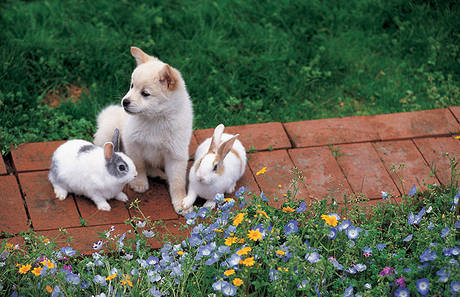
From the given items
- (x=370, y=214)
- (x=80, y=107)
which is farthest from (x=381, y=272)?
(x=80, y=107)

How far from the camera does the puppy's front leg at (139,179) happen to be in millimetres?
4273

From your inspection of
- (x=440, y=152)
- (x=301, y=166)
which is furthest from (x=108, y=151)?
(x=440, y=152)

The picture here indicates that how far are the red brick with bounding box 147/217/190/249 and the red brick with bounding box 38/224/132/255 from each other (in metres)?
0.20

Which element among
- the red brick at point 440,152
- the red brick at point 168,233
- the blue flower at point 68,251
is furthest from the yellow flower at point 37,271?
the red brick at point 440,152

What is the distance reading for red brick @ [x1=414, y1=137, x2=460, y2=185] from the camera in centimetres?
450

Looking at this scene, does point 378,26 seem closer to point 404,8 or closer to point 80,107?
point 404,8

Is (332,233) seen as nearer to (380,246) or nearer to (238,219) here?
(380,246)

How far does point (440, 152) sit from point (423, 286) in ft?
5.76

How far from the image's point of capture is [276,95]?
5.28 metres

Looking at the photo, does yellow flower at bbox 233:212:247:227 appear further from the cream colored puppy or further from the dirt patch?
the dirt patch

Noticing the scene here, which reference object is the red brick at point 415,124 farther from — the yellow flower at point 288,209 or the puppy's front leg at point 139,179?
Result: the puppy's front leg at point 139,179

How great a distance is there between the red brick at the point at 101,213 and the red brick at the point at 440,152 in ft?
7.27

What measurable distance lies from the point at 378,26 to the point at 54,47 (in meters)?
3.06

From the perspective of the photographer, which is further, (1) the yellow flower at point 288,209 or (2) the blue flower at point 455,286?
(1) the yellow flower at point 288,209
